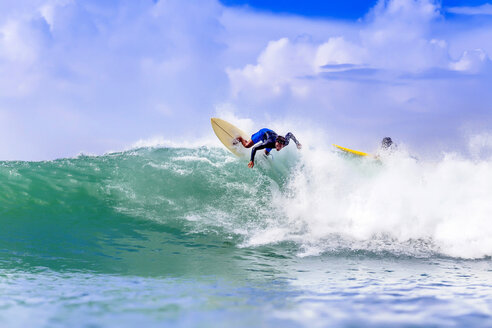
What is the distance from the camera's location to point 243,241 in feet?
24.5

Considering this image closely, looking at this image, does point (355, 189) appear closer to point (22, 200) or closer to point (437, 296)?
point (437, 296)

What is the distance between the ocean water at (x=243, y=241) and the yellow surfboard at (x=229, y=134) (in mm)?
354

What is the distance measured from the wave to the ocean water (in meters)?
0.04

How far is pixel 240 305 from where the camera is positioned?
355 cm

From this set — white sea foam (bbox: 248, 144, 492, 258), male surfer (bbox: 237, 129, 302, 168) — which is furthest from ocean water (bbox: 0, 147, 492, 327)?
male surfer (bbox: 237, 129, 302, 168)

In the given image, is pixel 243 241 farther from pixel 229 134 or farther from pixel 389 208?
pixel 229 134

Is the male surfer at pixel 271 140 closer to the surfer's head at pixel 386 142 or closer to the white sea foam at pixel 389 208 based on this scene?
the white sea foam at pixel 389 208

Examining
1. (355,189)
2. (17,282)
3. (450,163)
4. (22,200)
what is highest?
(450,163)

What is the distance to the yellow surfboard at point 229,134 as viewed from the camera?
11.5 metres

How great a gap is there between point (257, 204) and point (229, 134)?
9.19ft

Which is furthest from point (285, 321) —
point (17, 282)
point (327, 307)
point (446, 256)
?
point (446, 256)

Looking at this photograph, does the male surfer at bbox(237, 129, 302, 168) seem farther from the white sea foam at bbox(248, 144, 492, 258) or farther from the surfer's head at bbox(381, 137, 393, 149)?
the surfer's head at bbox(381, 137, 393, 149)

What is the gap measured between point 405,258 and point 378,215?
185 cm

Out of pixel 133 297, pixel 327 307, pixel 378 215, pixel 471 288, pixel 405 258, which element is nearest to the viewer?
pixel 327 307
